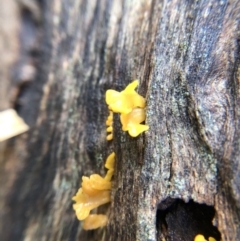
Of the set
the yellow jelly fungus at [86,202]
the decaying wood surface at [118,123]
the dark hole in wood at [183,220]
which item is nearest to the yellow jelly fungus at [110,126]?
the decaying wood surface at [118,123]

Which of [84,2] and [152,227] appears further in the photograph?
[84,2]

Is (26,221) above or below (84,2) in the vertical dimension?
below

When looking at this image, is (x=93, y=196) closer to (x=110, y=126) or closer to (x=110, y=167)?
(x=110, y=167)

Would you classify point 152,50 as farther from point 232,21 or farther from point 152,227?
point 152,227

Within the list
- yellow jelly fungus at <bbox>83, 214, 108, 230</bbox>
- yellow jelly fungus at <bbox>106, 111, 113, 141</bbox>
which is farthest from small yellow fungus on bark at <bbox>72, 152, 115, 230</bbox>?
yellow jelly fungus at <bbox>106, 111, 113, 141</bbox>

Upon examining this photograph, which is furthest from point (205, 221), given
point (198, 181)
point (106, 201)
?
point (106, 201)

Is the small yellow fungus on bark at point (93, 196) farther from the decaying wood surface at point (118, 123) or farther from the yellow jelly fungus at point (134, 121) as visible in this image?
the yellow jelly fungus at point (134, 121)

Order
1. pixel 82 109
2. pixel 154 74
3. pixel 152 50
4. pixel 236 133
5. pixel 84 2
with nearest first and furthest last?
pixel 236 133
pixel 154 74
pixel 152 50
pixel 82 109
pixel 84 2
